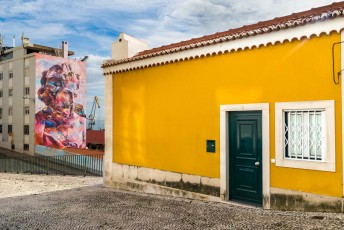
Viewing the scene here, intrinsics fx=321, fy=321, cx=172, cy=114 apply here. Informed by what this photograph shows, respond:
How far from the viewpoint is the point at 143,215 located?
7859 millimetres

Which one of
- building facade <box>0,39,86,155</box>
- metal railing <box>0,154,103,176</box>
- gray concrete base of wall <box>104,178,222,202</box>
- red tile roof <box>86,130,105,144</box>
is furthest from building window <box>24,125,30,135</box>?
gray concrete base of wall <box>104,178,222,202</box>

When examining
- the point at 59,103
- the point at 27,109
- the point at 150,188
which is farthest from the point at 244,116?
the point at 27,109

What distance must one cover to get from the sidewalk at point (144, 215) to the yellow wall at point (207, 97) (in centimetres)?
87

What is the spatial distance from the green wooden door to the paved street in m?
0.49

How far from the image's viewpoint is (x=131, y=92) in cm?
1142

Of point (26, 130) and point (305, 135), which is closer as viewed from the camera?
point (305, 135)

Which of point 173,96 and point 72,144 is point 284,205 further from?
point 72,144

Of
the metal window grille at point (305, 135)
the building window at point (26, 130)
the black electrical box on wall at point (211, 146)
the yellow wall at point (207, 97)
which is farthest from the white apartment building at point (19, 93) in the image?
the metal window grille at point (305, 135)

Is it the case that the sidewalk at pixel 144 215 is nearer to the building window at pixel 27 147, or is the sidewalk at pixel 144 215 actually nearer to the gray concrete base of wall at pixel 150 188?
the gray concrete base of wall at pixel 150 188

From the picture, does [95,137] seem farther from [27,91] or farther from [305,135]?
[305,135]

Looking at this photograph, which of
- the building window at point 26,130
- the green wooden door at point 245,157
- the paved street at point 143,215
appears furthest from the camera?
the building window at point 26,130

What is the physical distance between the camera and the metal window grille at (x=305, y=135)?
22.8 ft

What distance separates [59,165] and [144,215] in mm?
21928

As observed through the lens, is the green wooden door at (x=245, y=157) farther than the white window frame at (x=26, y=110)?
No
